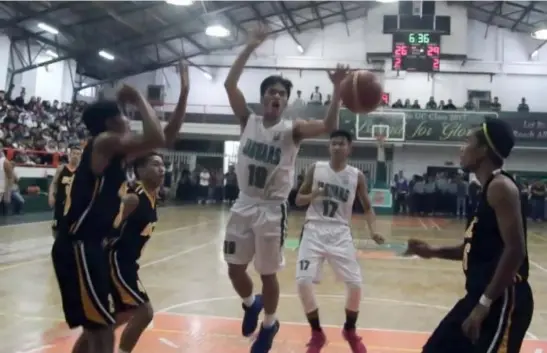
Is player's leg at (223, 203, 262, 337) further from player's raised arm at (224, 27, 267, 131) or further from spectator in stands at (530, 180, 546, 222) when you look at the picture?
spectator in stands at (530, 180, 546, 222)

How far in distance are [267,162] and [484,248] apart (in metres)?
2.03

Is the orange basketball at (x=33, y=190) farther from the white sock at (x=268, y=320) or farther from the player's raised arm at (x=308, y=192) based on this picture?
the white sock at (x=268, y=320)

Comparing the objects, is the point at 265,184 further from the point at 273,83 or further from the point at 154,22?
the point at 154,22

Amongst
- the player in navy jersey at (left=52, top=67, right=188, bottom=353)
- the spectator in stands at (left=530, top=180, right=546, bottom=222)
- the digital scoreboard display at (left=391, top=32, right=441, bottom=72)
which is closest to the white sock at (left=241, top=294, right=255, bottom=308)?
the player in navy jersey at (left=52, top=67, right=188, bottom=353)

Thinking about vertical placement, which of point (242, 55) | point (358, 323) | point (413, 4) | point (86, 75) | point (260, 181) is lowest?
point (358, 323)

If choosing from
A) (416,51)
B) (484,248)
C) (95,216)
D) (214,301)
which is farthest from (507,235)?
(416,51)

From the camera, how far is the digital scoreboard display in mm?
23188

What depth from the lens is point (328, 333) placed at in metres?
6.18

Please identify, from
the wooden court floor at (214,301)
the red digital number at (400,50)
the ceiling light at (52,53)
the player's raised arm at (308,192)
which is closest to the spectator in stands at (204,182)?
the ceiling light at (52,53)

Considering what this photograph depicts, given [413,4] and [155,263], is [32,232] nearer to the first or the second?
[155,263]

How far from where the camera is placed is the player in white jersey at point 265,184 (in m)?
4.93

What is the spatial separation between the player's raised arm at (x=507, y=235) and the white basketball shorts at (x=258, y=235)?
6.72 feet

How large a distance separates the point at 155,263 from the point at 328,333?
A: 15.8 ft

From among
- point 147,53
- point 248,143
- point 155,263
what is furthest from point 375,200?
point 248,143
